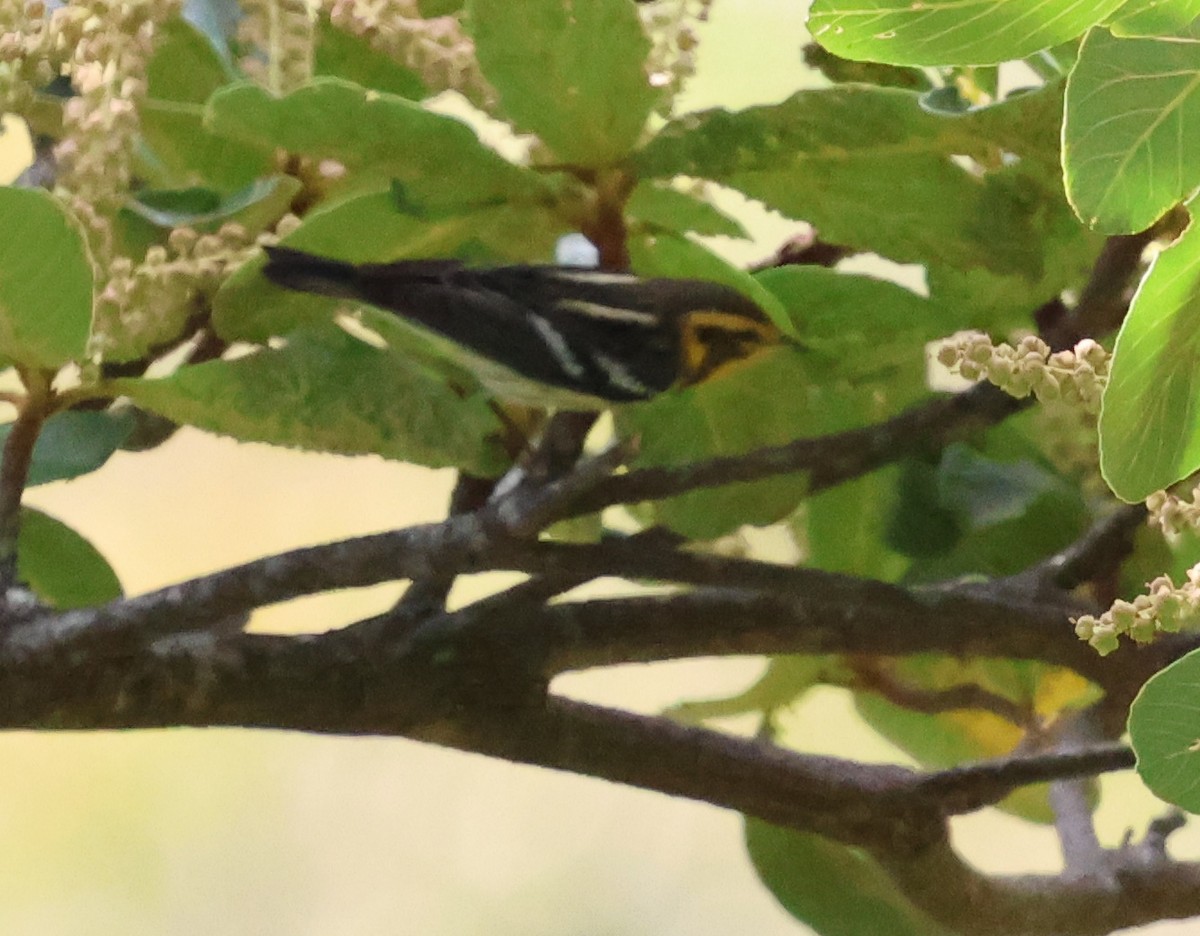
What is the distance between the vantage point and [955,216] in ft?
1.01

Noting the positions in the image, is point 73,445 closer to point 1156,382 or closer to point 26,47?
point 26,47

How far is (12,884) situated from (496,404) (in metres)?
0.57

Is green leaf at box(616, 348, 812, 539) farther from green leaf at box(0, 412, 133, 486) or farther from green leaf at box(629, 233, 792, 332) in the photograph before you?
green leaf at box(0, 412, 133, 486)

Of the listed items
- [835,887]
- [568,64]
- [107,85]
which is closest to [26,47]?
[107,85]

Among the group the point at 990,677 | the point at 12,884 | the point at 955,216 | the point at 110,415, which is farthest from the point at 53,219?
the point at 12,884

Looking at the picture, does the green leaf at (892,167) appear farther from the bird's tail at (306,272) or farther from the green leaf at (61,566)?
the green leaf at (61,566)

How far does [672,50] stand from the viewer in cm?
31

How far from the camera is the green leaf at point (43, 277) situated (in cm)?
25

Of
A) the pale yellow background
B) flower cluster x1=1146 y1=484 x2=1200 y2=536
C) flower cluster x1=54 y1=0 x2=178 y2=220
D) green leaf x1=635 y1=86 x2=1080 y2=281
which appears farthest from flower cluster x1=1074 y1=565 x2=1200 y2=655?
the pale yellow background

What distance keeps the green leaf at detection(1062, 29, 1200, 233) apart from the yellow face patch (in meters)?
0.17

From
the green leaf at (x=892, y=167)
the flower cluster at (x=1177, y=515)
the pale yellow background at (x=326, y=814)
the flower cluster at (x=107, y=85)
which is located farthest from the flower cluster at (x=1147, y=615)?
the pale yellow background at (x=326, y=814)

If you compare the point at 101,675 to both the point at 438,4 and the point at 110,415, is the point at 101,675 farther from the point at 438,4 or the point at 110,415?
the point at 438,4

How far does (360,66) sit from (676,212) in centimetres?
11

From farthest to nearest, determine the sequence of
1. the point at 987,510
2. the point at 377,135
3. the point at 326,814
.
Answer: the point at 326,814 → the point at 987,510 → the point at 377,135
